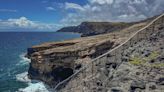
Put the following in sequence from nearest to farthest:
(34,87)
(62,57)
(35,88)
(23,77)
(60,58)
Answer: (35,88) → (62,57) → (60,58) → (34,87) → (23,77)

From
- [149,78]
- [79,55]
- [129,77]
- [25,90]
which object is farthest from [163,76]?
[25,90]

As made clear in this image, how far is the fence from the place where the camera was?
16.4 metres

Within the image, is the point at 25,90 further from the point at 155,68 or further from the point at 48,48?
the point at 155,68

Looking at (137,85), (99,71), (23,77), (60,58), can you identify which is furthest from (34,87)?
(137,85)

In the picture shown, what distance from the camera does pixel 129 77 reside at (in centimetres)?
1440

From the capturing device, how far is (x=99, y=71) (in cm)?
1688

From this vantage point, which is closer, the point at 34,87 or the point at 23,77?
the point at 34,87

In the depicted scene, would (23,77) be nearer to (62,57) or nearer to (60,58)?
(60,58)

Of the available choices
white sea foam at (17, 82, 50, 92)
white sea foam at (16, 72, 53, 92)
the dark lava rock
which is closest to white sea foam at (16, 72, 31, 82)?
white sea foam at (16, 72, 53, 92)

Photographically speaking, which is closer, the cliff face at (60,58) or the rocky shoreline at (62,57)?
the rocky shoreline at (62,57)

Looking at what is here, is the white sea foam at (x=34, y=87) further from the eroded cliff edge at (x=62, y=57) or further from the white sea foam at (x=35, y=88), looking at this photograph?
the eroded cliff edge at (x=62, y=57)

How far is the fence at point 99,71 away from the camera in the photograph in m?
16.4

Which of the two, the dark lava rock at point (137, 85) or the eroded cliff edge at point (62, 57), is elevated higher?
the dark lava rock at point (137, 85)

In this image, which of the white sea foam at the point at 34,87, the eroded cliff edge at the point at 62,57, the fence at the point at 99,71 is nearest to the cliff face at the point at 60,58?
the eroded cliff edge at the point at 62,57
